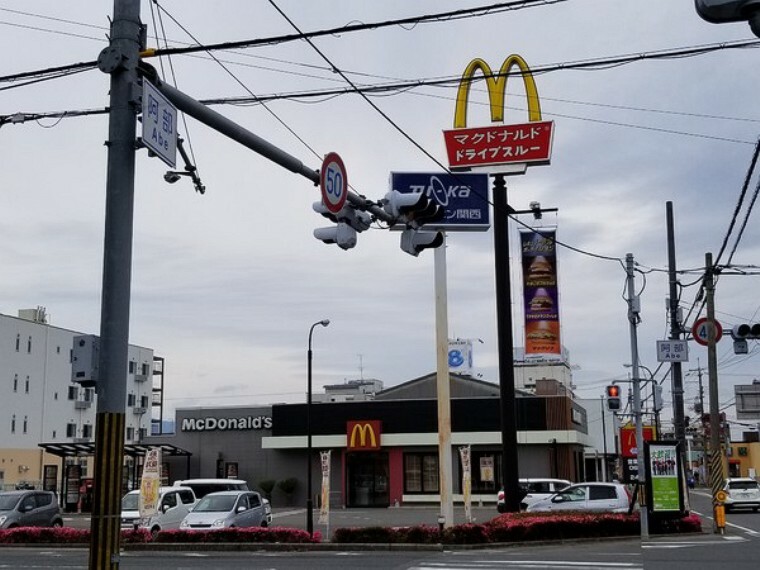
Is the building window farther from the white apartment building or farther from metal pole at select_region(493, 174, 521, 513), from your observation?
the white apartment building

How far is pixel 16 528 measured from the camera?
28766 millimetres

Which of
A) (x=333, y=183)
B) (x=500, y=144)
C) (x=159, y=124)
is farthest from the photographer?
(x=500, y=144)

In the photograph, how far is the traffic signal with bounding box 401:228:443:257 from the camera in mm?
13594

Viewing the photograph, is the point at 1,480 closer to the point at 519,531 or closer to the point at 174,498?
the point at 174,498

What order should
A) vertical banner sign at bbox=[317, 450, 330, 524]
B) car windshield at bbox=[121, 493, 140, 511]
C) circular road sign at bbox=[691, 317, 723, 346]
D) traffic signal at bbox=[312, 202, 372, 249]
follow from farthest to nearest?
circular road sign at bbox=[691, 317, 723, 346], car windshield at bbox=[121, 493, 140, 511], vertical banner sign at bbox=[317, 450, 330, 524], traffic signal at bbox=[312, 202, 372, 249]

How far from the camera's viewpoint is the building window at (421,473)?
48.5m

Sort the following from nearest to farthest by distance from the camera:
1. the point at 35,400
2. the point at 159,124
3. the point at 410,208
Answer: the point at 159,124
the point at 410,208
the point at 35,400

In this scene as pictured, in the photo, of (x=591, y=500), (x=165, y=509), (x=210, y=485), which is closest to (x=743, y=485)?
(x=591, y=500)

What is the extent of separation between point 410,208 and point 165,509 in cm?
2105

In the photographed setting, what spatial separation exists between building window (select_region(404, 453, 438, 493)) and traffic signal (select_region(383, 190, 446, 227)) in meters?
36.4

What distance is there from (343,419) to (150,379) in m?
37.7

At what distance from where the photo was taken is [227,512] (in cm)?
2762

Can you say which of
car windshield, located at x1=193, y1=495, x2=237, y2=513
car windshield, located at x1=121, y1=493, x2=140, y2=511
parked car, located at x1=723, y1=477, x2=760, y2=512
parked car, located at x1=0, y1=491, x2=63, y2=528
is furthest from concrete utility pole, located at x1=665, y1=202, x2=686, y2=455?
parked car, located at x1=0, y1=491, x2=63, y2=528

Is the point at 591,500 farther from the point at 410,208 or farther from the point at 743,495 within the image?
the point at 410,208
